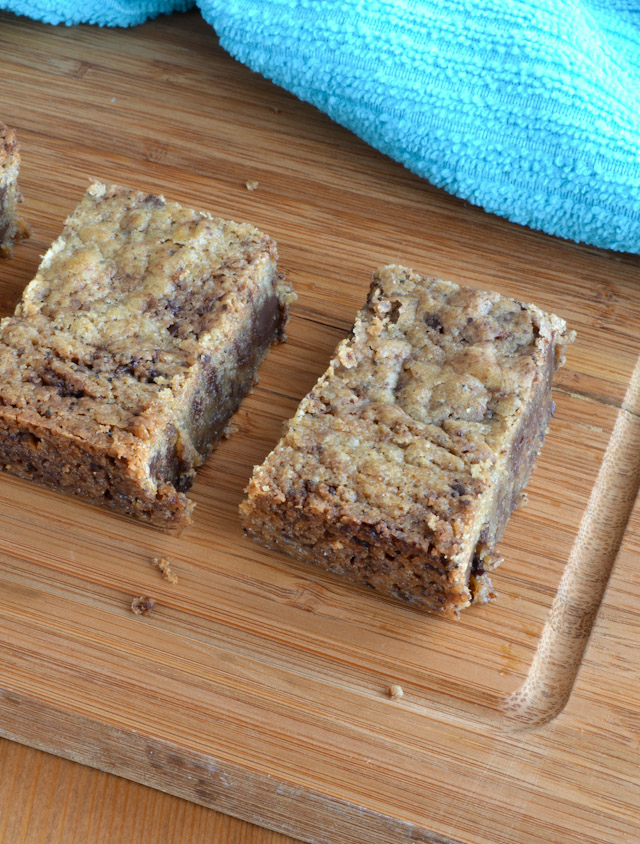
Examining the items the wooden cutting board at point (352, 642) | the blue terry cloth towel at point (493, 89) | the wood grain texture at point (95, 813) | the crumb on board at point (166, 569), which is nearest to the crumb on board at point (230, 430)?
the wooden cutting board at point (352, 642)

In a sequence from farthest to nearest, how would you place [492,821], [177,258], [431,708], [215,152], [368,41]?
[215,152], [368,41], [177,258], [431,708], [492,821]

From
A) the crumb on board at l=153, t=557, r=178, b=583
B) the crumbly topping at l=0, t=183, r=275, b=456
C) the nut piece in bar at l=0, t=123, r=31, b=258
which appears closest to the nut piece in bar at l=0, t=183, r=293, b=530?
the crumbly topping at l=0, t=183, r=275, b=456

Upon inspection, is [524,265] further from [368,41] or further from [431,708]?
[431,708]

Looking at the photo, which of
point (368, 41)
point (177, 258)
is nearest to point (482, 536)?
point (177, 258)

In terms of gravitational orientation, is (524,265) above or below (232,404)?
above

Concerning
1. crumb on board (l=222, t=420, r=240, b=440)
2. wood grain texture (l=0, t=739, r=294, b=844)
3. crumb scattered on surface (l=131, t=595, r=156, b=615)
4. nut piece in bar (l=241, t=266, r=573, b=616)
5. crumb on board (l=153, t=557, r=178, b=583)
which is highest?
nut piece in bar (l=241, t=266, r=573, b=616)

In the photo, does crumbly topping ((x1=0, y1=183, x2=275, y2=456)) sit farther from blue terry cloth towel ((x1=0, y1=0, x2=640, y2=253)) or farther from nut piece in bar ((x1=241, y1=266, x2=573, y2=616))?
blue terry cloth towel ((x1=0, y1=0, x2=640, y2=253))

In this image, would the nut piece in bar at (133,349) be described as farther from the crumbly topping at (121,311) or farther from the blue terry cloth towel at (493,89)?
the blue terry cloth towel at (493,89)
